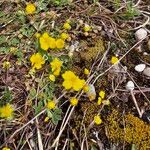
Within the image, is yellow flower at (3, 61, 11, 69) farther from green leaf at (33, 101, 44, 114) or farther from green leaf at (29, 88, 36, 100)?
green leaf at (33, 101, 44, 114)

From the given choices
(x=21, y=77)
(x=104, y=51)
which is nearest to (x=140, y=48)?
Answer: (x=104, y=51)

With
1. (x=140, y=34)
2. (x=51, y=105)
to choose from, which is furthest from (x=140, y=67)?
(x=51, y=105)

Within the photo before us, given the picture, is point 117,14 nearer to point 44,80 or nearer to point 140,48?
point 140,48

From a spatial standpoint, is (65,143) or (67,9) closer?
(65,143)

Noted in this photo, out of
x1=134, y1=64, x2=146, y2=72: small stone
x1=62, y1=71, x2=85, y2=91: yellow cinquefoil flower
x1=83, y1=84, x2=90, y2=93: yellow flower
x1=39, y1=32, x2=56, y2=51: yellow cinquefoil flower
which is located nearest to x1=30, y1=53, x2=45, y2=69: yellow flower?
x1=39, y1=32, x2=56, y2=51: yellow cinquefoil flower

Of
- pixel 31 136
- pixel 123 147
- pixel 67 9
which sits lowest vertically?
pixel 123 147

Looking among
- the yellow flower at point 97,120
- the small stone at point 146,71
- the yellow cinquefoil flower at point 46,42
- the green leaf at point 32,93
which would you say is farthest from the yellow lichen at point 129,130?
the yellow cinquefoil flower at point 46,42

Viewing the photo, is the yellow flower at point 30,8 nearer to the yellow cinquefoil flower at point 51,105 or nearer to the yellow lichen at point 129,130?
the yellow cinquefoil flower at point 51,105

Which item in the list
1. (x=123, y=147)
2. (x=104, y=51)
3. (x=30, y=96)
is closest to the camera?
(x=123, y=147)

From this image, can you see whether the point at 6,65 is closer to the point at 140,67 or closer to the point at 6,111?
the point at 6,111
